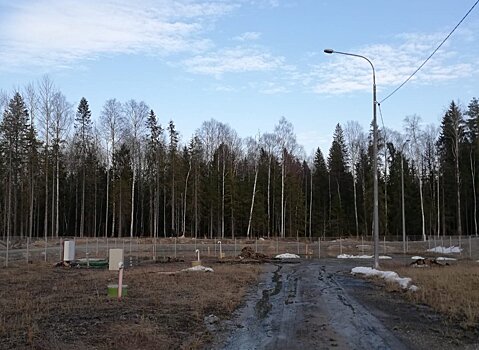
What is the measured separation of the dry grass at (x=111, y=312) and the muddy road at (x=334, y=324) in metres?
0.77

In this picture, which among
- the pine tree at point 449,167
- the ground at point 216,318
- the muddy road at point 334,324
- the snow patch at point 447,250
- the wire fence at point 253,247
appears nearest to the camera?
the ground at point 216,318

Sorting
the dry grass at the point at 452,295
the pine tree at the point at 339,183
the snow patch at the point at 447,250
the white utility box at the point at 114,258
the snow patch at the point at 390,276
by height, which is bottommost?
the snow patch at the point at 447,250

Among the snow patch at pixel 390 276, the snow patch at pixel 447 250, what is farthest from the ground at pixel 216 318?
the snow patch at pixel 447 250

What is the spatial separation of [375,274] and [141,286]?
39.0 feet

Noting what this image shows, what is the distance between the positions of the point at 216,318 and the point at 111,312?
8.38ft

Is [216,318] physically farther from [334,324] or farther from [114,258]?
[114,258]

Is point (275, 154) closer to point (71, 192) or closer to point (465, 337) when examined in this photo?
point (71, 192)

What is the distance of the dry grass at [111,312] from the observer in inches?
351

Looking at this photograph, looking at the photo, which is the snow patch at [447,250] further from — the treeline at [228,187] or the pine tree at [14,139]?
the pine tree at [14,139]

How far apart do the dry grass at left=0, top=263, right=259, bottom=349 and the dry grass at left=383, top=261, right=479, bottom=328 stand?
5.67m

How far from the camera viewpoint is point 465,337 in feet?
31.7

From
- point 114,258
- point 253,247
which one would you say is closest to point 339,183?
point 253,247

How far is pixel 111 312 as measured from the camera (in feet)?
39.7

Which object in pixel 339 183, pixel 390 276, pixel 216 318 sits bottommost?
pixel 390 276
